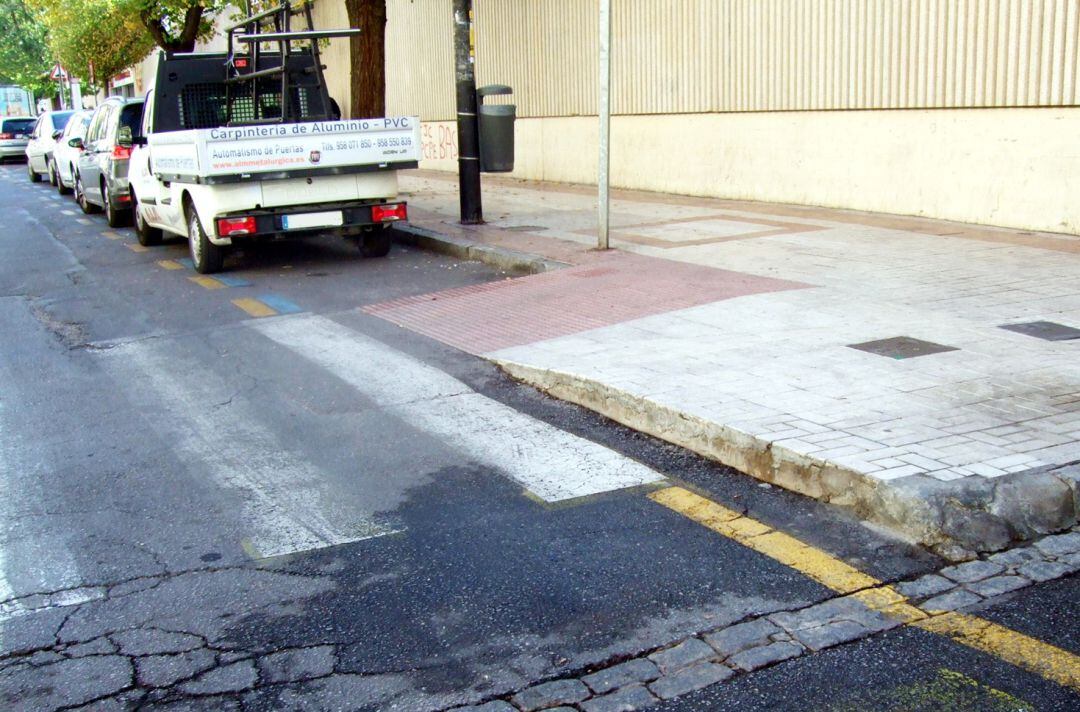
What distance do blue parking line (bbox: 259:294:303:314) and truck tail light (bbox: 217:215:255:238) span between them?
3.30ft

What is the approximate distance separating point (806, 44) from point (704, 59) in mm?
2277

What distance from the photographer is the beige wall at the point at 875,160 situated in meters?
12.3

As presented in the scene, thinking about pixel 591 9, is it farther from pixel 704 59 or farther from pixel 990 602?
pixel 990 602

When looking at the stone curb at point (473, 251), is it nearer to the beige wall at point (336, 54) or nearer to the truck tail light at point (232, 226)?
the truck tail light at point (232, 226)

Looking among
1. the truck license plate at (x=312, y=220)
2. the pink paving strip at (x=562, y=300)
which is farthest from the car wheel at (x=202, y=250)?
the pink paving strip at (x=562, y=300)

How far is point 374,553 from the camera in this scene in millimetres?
4875

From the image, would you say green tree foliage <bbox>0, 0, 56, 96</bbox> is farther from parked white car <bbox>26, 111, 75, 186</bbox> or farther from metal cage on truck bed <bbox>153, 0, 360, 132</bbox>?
metal cage on truck bed <bbox>153, 0, 360, 132</bbox>

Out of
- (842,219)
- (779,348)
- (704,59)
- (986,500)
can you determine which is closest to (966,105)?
(842,219)

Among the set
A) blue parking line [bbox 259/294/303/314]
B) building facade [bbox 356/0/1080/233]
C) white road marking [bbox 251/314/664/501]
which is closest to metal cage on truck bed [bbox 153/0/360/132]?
blue parking line [bbox 259/294/303/314]

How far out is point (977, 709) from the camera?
11.4ft

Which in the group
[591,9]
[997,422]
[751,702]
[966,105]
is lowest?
[751,702]

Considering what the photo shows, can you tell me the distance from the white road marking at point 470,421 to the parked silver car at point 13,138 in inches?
1425

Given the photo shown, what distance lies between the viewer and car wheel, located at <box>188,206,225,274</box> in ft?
41.4

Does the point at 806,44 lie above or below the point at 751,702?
above
